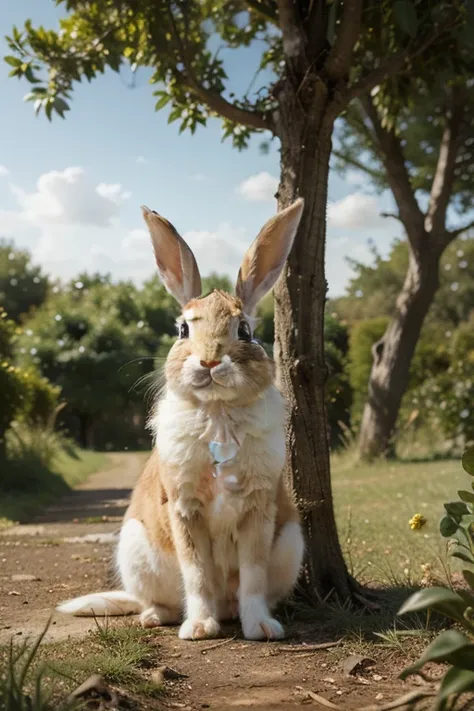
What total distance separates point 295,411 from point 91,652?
1.77m

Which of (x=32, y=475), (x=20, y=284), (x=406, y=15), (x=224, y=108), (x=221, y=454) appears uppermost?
(x=20, y=284)

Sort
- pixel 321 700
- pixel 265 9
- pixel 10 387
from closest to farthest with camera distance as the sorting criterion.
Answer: pixel 321 700, pixel 265 9, pixel 10 387

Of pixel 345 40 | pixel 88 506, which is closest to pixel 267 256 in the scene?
pixel 345 40

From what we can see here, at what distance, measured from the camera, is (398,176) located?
1344cm

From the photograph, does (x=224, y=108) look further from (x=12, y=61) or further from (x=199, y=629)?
(x=199, y=629)

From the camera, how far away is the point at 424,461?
1357 cm

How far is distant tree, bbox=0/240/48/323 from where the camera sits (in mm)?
45031

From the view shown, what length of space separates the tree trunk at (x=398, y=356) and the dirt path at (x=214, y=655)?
8.14m

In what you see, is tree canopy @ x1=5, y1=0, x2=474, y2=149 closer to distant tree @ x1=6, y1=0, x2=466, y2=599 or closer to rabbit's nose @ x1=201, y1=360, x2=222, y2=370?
distant tree @ x1=6, y1=0, x2=466, y2=599

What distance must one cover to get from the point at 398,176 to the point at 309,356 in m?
9.66

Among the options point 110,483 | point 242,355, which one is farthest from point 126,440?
point 242,355

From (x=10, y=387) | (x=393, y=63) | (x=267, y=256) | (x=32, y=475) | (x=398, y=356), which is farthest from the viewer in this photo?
(x=398, y=356)

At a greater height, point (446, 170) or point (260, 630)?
point (446, 170)

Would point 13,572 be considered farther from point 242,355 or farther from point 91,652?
point 242,355
